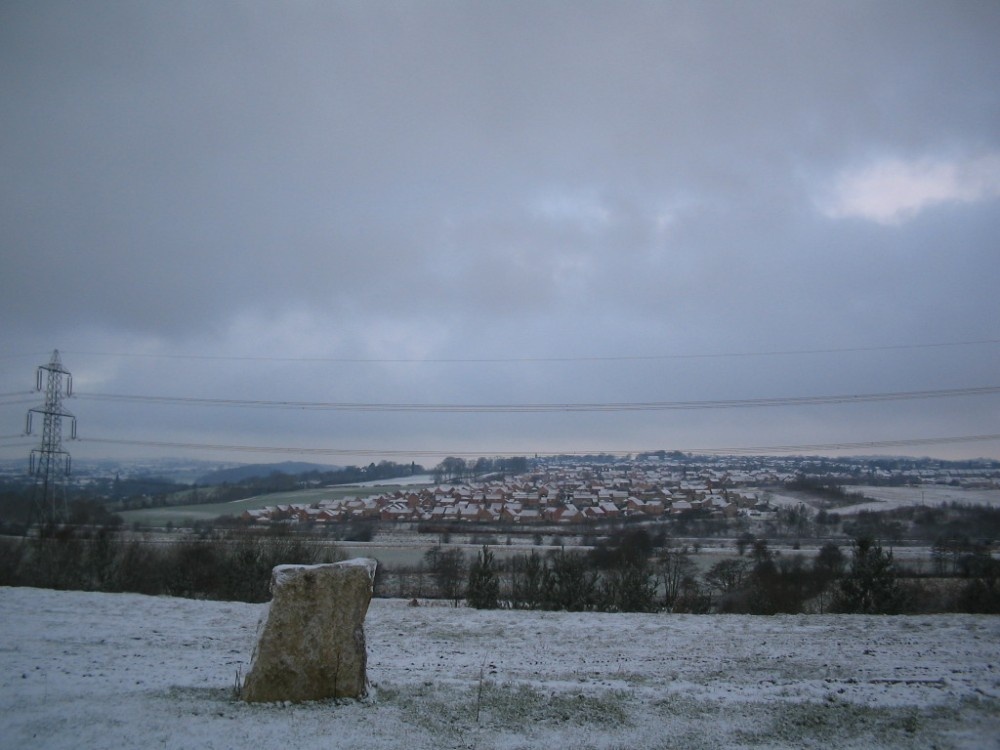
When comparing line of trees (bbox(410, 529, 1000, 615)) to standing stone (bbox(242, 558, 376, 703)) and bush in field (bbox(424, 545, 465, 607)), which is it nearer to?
bush in field (bbox(424, 545, 465, 607))

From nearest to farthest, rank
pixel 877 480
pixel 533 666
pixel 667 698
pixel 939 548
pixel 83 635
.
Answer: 1. pixel 667 698
2. pixel 533 666
3. pixel 83 635
4. pixel 939 548
5. pixel 877 480

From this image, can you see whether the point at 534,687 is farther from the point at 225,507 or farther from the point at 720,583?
the point at 225,507

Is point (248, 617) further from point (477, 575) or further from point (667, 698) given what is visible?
→ point (667, 698)

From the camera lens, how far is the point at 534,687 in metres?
7.56

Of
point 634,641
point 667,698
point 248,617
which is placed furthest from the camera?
point 248,617

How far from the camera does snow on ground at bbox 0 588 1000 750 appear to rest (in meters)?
5.87

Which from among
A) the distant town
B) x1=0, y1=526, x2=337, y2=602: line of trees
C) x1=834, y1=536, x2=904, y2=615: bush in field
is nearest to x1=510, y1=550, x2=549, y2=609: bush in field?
x1=0, y1=526, x2=337, y2=602: line of trees

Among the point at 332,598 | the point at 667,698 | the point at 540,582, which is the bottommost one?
the point at 540,582

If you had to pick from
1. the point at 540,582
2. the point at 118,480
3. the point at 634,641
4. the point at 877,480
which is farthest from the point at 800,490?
the point at 118,480

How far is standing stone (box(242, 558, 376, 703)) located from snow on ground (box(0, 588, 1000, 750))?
27 centimetres

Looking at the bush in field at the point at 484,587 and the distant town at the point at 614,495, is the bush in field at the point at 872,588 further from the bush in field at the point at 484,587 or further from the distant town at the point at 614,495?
the distant town at the point at 614,495

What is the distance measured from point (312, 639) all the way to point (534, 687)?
2.85m

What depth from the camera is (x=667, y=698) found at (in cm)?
716

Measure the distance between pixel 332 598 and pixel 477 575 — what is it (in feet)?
39.3
